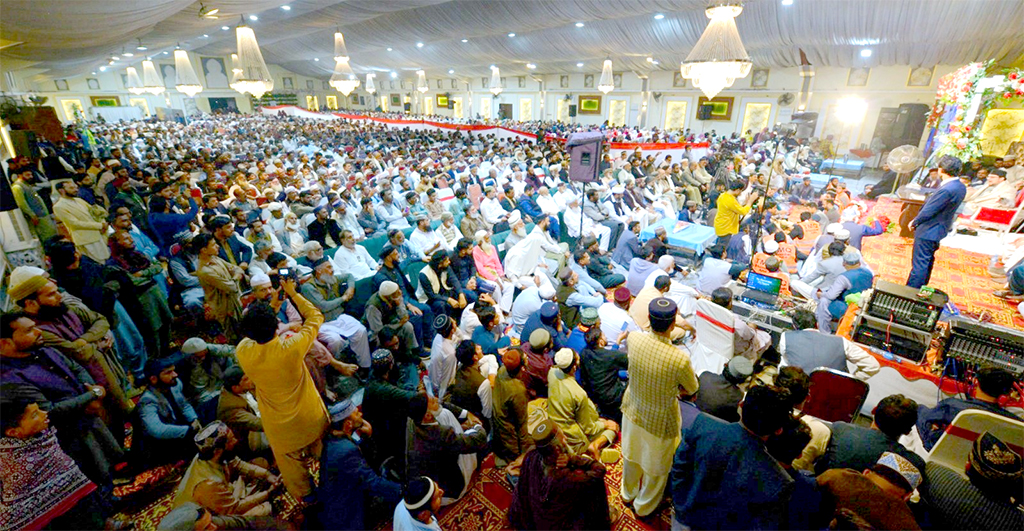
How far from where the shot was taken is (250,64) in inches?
273

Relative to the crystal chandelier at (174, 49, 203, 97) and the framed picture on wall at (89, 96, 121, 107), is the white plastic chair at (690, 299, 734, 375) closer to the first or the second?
the crystal chandelier at (174, 49, 203, 97)

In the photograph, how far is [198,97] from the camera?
103 ft

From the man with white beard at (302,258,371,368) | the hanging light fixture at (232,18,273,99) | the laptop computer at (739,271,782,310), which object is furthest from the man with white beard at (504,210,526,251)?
the hanging light fixture at (232,18,273,99)

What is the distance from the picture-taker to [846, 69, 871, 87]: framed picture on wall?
15.9 metres

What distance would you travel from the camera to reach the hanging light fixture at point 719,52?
474cm

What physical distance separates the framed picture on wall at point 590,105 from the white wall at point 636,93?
0.22m

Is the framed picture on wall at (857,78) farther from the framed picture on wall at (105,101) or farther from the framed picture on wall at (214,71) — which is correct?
the framed picture on wall at (105,101)

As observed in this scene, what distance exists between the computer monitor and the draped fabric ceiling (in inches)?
233

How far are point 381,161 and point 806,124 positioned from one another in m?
9.29

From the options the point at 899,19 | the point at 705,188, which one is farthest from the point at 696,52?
the point at 899,19

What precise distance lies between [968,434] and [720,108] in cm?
2029

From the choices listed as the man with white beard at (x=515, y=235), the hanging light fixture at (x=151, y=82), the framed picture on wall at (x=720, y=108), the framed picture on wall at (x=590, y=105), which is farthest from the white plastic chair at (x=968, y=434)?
the framed picture on wall at (x=590, y=105)

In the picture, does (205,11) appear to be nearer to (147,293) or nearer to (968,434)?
(147,293)

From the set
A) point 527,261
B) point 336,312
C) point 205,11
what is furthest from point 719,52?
point 205,11
